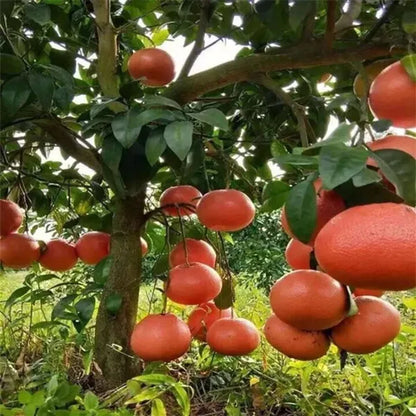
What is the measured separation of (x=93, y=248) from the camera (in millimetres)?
1067

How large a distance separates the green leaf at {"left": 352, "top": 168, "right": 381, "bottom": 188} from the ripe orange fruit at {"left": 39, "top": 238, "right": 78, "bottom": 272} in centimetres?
82

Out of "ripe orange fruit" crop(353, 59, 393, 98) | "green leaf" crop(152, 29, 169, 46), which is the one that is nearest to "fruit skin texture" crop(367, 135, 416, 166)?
"ripe orange fruit" crop(353, 59, 393, 98)

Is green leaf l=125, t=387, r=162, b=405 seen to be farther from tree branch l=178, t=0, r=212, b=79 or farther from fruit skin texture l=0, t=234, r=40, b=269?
tree branch l=178, t=0, r=212, b=79

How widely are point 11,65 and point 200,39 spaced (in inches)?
14.7

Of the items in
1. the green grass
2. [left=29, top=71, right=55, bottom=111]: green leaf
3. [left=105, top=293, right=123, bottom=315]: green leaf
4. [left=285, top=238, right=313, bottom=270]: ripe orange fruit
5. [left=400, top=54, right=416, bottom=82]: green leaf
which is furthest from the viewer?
the green grass

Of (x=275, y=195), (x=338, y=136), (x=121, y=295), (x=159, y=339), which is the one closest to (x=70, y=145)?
(x=121, y=295)

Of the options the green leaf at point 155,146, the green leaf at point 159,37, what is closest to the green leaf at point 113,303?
the green leaf at point 155,146

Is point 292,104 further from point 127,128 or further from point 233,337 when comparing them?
point 233,337

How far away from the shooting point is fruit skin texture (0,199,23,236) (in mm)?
936

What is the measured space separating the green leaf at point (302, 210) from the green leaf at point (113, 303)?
0.56 metres

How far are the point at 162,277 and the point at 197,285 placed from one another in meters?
0.18

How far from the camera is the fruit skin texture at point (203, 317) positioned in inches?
40.2

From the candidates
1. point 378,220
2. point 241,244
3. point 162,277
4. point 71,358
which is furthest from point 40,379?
point 241,244

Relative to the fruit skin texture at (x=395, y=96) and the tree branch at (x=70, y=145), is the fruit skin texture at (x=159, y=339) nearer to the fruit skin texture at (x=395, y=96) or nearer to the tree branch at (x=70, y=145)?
the tree branch at (x=70, y=145)
